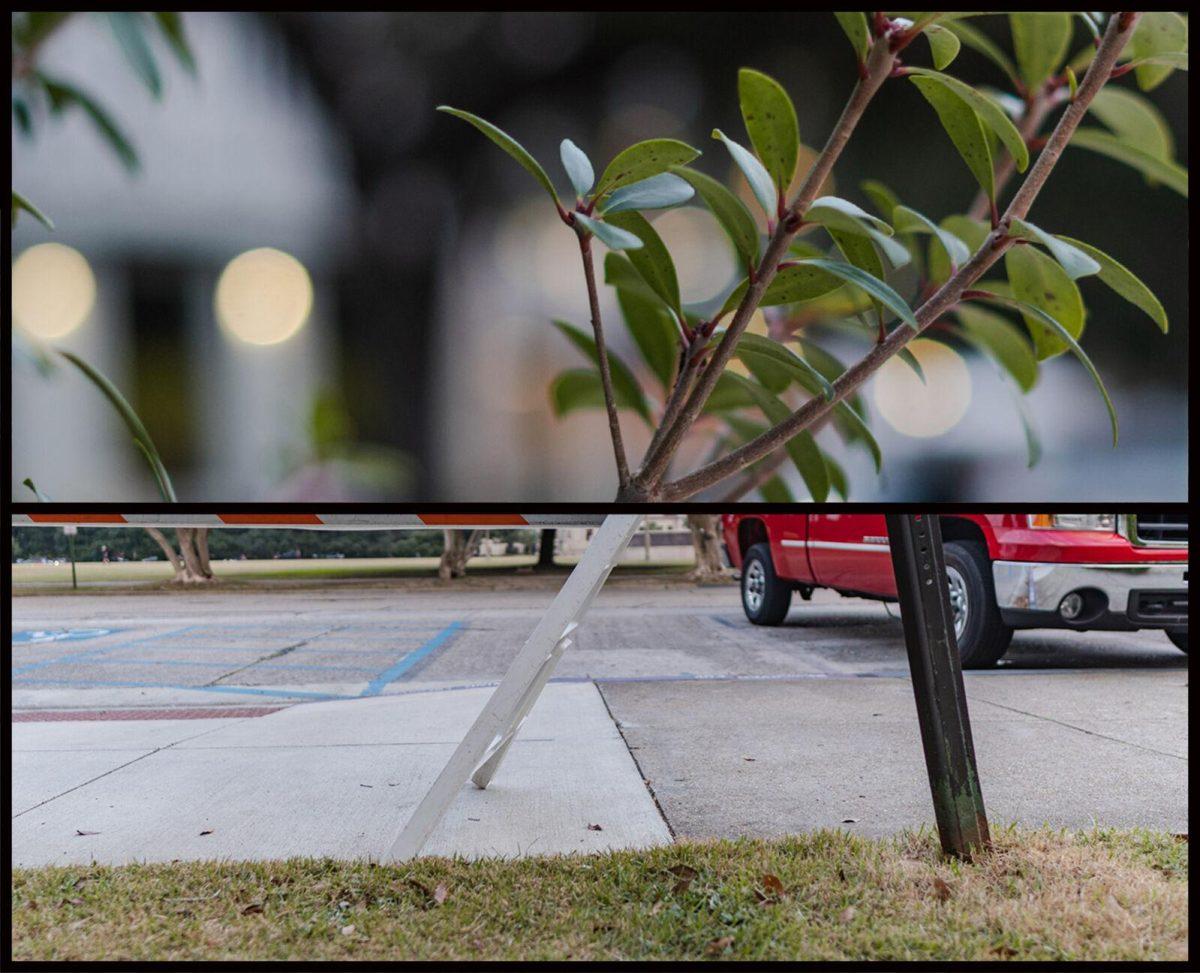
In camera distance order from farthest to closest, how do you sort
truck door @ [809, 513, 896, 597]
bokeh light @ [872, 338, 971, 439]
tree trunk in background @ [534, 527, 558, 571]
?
1. tree trunk in background @ [534, 527, 558, 571]
2. truck door @ [809, 513, 896, 597]
3. bokeh light @ [872, 338, 971, 439]

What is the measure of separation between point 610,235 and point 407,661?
5.94 metres

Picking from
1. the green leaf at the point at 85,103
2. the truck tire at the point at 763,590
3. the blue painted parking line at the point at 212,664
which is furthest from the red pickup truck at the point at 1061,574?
the green leaf at the point at 85,103

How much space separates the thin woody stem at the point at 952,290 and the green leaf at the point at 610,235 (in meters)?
0.50

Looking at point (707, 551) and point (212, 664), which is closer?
point (212, 664)

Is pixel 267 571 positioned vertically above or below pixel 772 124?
below

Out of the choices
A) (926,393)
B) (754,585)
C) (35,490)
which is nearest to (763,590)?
(754,585)

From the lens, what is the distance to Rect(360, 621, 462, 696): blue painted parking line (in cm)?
585

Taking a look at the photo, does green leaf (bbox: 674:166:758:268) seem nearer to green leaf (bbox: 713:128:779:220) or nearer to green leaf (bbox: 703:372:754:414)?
green leaf (bbox: 713:128:779:220)

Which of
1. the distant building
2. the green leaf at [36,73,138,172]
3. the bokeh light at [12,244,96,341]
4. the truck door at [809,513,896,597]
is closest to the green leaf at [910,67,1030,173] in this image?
the distant building

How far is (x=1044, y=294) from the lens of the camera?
185cm

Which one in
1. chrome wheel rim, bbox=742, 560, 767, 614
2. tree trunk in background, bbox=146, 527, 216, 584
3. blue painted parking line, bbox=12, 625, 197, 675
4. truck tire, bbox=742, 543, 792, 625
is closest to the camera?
blue painted parking line, bbox=12, 625, 197, 675

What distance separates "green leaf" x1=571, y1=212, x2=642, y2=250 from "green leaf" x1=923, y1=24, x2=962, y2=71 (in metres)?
0.74

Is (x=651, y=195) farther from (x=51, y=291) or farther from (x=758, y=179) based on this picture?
(x=51, y=291)

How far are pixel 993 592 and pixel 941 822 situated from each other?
2915 mm
